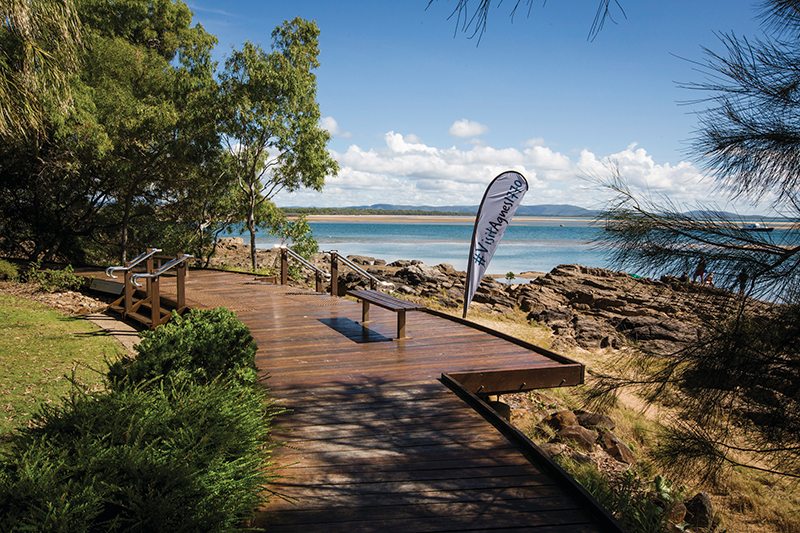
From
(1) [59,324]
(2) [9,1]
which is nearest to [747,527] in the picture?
(2) [9,1]

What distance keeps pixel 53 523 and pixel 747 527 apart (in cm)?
661

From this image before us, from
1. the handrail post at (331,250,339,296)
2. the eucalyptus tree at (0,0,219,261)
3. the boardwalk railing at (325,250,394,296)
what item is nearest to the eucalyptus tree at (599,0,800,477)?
the boardwalk railing at (325,250,394,296)

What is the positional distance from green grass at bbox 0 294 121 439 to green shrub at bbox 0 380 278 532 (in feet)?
6.37

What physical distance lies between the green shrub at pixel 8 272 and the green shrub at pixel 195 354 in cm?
1111

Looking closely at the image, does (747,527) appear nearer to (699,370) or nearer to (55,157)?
(699,370)

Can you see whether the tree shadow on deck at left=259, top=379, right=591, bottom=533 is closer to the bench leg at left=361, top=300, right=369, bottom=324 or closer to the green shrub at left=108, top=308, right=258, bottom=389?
the green shrub at left=108, top=308, right=258, bottom=389

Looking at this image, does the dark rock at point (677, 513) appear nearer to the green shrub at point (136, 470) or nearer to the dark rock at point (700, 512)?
the dark rock at point (700, 512)

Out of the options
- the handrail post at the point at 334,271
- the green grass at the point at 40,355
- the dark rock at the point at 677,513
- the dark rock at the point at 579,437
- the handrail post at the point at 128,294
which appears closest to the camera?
the dark rock at the point at 677,513

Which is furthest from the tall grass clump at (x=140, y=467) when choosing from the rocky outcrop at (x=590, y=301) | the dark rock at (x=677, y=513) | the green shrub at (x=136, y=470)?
the dark rock at (x=677, y=513)

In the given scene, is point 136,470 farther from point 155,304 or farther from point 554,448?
point 155,304

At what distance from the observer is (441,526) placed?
258cm

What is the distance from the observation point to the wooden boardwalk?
105 inches

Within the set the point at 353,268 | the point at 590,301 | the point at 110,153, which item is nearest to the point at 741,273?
the point at 353,268

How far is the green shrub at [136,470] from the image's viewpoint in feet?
6.49
